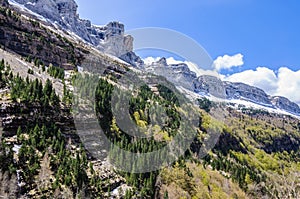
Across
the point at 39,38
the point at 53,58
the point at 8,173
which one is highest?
the point at 39,38

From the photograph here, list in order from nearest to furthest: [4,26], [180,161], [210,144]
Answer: [180,161]
[4,26]
[210,144]

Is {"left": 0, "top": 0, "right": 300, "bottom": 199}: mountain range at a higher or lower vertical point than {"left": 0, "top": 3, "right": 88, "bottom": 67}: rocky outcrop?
lower

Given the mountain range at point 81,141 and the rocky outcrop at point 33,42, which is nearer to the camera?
the mountain range at point 81,141

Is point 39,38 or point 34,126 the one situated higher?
point 39,38

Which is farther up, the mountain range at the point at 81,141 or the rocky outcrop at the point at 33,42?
the rocky outcrop at the point at 33,42

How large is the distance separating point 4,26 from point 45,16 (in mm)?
95734

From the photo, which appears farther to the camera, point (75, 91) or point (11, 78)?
point (75, 91)

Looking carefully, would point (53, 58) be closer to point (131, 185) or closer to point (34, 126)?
point (34, 126)

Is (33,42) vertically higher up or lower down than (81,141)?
higher up

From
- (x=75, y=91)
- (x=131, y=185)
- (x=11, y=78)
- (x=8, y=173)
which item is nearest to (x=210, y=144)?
(x=75, y=91)

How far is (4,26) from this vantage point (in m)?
77.1

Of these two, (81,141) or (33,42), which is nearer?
(81,141)

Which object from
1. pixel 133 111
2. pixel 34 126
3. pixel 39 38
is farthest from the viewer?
pixel 39 38

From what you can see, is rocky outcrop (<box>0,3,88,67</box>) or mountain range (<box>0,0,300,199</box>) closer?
mountain range (<box>0,0,300,199</box>)
